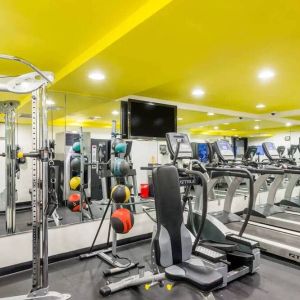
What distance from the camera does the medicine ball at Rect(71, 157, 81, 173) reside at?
392cm

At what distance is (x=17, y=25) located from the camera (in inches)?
92.7

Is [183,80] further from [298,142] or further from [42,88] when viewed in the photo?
[298,142]

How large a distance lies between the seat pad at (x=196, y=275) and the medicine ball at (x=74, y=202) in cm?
215

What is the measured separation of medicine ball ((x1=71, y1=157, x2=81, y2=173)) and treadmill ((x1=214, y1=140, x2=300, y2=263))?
211cm

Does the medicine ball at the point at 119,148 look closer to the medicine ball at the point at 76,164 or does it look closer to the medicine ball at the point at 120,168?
the medicine ball at the point at 120,168

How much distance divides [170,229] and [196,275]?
1.39ft

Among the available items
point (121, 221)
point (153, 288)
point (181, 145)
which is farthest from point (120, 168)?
point (153, 288)

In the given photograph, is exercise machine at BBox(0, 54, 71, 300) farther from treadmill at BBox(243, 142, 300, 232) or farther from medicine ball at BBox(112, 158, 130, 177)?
treadmill at BBox(243, 142, 300, 232)

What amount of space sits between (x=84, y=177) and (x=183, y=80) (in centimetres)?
211

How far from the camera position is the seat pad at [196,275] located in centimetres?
178

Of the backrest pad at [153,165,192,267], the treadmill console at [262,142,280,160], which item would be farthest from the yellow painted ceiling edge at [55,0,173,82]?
the treadmill console at [262,142,280,160]

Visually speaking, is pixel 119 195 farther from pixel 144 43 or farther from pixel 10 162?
pixel 144 43

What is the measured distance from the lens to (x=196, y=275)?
6.20 feet

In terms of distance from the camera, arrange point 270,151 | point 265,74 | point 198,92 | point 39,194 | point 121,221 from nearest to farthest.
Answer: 1. point 39,194
2. point 121,221
3. point 265,74
4. point 198,92
5. point 270,151
